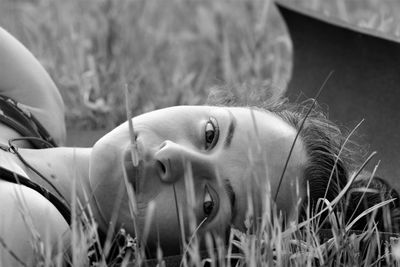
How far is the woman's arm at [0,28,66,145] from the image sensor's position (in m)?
1.97

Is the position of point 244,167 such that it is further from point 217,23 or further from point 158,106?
point 217,23

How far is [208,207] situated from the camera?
1.51 metres

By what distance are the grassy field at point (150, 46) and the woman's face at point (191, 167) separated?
437 mm

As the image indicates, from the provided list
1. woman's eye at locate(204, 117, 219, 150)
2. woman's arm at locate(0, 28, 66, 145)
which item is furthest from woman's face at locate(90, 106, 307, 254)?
woman's arm at locate(0, 28, 66, 145)

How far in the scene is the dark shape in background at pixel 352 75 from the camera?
2.09m

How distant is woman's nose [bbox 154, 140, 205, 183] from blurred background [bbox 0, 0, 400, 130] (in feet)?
3.30

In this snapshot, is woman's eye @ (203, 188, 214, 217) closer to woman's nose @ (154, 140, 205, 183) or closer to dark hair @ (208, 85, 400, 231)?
woman's nose @ (154, 140, 205, 183)

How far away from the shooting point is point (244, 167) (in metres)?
1.52

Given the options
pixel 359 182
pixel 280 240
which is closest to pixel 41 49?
pixel 359 182

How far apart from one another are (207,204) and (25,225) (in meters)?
0.36

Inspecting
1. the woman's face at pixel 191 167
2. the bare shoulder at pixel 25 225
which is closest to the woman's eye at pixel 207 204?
the woman's face at pixel 191 167

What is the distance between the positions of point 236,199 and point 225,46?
1.60 metres

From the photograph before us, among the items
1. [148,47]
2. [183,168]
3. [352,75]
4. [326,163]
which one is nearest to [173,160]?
[183,168]

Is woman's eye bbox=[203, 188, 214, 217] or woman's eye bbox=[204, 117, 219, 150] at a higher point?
woman's eye bbox=[204, 117, 219, 150]
